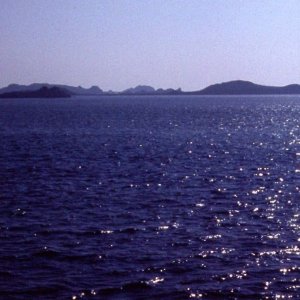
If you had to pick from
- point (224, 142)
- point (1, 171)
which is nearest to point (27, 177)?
point (1, 171)

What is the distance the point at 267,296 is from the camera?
20.5 m

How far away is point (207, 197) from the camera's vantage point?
36781mm

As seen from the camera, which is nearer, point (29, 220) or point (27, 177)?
point (29, 220)

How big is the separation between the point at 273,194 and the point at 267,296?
18.0m

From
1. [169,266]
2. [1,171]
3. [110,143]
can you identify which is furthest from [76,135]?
[169,266]

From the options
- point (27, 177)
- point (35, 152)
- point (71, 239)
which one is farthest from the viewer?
point (35, 152)

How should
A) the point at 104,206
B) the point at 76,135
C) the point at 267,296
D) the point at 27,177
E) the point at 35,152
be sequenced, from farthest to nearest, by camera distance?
1. the point at 76,135
2. the point at 35,152
3. the point at 27,177
4. the point at 104,206
5. the point at 267,296

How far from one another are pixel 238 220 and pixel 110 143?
45.6m

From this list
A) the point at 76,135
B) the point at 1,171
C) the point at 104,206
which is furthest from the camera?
the point at 76,135

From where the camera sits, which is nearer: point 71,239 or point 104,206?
point 71,239

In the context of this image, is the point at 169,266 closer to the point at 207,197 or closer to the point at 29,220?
the point at 29,220

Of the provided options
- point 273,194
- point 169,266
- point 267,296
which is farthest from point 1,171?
point 267,296

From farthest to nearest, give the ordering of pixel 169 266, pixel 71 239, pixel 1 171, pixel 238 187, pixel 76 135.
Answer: pixel 76 135
pixel 1 171
pixel 238 187
pixel 71 239
pixel 169 266

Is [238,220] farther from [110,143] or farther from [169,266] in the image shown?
[110,143]
